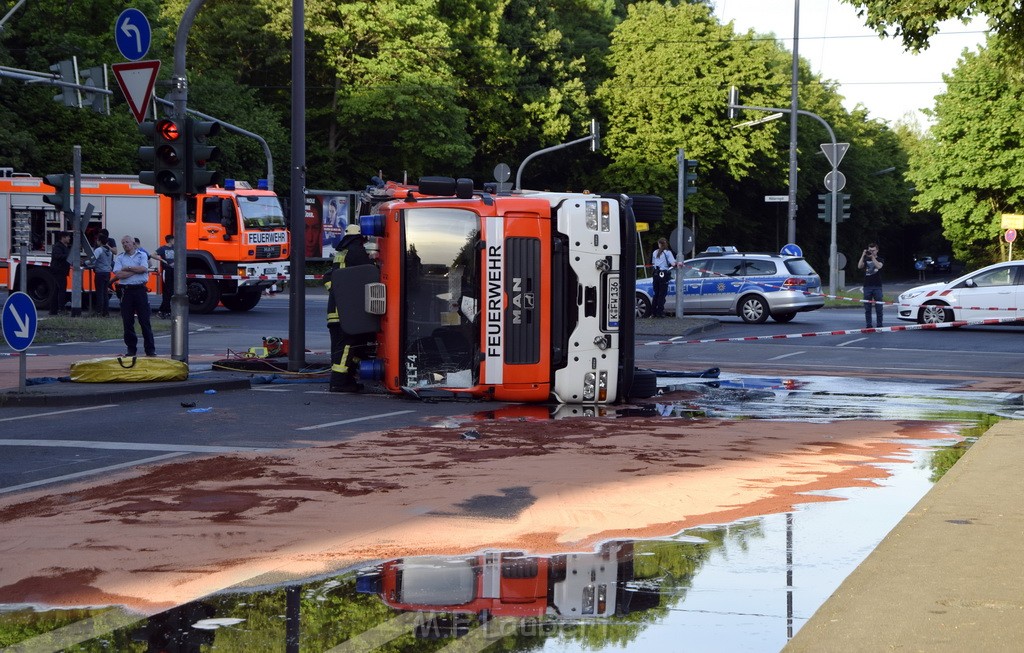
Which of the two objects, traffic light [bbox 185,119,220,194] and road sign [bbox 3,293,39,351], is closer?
road sign [bbox 3,293,39,351]

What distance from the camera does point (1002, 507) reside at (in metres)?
8.40

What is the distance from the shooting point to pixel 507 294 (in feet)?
49.3

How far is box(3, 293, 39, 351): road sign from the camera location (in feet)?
49.7

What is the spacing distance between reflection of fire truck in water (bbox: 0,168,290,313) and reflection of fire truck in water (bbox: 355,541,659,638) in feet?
91.8

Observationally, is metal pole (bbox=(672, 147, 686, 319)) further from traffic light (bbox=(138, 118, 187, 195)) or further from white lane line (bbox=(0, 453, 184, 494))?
white lane line (bbox=(0, 453, 184, 494))

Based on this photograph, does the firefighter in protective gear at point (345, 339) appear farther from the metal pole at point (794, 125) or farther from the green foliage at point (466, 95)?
the green foliage at point (466, 95)

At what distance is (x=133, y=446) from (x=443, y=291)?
179 inches

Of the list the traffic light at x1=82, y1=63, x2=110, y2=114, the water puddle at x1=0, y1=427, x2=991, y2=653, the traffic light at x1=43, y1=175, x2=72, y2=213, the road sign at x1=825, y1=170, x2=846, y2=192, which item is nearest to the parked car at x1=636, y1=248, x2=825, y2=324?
the road sign at x1=825, y1=170, x2=846, y2=192

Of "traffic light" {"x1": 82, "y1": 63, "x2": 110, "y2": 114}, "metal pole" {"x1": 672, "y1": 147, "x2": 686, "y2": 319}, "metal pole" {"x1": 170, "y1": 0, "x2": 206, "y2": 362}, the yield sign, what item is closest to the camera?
the yield sign

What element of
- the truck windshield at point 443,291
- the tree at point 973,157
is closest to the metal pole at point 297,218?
the truck windshield at point 443,291

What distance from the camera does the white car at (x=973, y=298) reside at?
30094 mm

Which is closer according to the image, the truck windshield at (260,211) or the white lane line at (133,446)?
the white lane line at (133,446)

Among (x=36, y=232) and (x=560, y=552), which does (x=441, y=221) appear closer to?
(x=560, y=552)

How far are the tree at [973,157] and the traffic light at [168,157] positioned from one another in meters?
50.4
